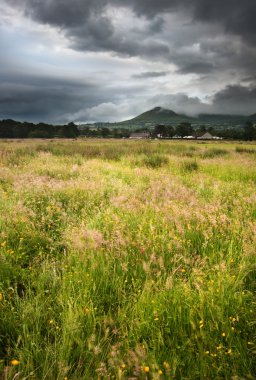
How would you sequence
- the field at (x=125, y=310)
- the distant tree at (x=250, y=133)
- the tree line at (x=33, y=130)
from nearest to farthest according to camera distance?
1. the field at (x=125, y=310)
2. the distant tree at (x=250, y=133)
3. the tree line at (x=33, y=130)

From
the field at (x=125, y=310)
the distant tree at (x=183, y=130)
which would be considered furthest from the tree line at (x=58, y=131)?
the field at (x=125, y=310)

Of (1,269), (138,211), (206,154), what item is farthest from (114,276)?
(206,154)

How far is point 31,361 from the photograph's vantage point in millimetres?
2012

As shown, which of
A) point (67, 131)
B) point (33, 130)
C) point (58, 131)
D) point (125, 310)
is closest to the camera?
point (125, 310)

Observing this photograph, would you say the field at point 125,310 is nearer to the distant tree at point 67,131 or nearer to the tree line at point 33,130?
the tree line at point 33,130

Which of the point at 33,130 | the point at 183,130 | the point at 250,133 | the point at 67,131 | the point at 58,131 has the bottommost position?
the point at 250,133

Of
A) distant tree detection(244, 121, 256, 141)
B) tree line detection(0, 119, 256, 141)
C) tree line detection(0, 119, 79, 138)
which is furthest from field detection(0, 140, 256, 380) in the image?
tree line detection(0, 119, 79, 138)

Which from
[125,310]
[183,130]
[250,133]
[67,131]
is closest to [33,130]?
[67,131]

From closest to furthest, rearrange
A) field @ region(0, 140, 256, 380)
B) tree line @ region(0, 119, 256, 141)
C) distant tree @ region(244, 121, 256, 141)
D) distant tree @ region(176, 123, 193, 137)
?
field @ region(0, 140, 256, 380), distant tree @ region(244, 121, 256, 141), tree line @ region(0, 119, 256, 141), distant tree @ region(176, 123, 193, 137)

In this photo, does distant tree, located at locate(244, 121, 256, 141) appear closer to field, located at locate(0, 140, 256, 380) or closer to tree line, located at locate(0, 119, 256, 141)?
tree line, located at locate(0, 119, 256, 141)

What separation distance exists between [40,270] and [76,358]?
1.33 meters

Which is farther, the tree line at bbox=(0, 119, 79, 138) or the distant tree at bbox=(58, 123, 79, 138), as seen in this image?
the distant tree at bbox=(58, 123, 79, 138)

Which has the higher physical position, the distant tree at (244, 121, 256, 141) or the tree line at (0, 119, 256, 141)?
the tree line at (0, 119, 256, 141)

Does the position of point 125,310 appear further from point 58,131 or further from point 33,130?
point 58,131
